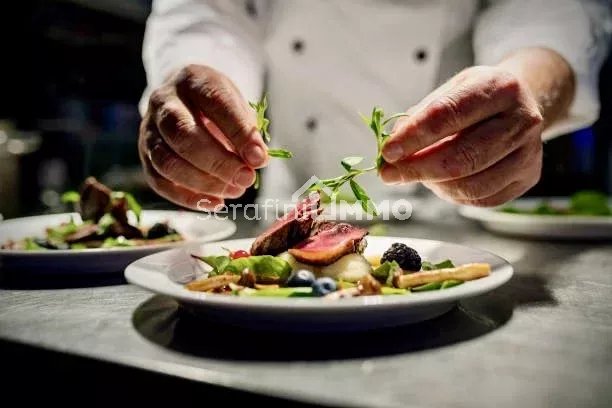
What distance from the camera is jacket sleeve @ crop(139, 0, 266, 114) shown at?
7.25 ft

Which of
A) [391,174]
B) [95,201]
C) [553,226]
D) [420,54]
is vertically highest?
[420,54]

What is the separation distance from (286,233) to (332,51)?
4.79 feet

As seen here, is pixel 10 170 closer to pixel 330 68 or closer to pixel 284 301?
pixel 330 68

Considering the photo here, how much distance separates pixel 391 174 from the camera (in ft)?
3.93

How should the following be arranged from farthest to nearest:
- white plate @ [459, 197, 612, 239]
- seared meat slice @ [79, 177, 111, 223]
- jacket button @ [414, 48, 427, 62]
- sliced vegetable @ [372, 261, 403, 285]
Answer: jacket button @ [414, 48, 427, 62], white plate @ [459, 197, 612, 239], seared meat slice @ [79, 177, 111, 223], sliced vegetable @ [372, 261, 403, 285]

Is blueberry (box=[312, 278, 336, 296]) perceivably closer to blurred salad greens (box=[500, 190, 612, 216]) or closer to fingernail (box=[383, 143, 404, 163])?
fingernail (box=[383, 143, 404, 163])

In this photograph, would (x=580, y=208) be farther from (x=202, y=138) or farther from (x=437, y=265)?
(x=202, y=138)

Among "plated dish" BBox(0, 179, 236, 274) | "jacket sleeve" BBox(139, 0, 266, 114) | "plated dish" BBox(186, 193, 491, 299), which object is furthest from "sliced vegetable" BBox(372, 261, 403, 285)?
"jacket sleeve" BBox(139, 0, 266, 114)

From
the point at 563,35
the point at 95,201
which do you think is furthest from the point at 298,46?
Result: the point at 95,201

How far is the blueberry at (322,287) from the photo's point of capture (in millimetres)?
993

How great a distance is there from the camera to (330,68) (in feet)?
8.43

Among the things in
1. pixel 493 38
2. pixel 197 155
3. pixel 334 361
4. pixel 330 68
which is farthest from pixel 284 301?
pixel 330 68

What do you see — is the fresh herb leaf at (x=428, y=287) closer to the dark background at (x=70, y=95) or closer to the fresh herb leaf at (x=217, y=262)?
the fresh herb leaf at (x=217, y=262)

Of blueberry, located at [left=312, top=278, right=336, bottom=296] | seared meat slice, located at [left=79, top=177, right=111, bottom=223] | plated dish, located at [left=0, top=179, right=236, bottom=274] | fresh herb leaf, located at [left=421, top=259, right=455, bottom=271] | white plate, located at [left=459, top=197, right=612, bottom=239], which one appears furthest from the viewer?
white plate, located at [left=459, top=197, right=612, bottom=239]
